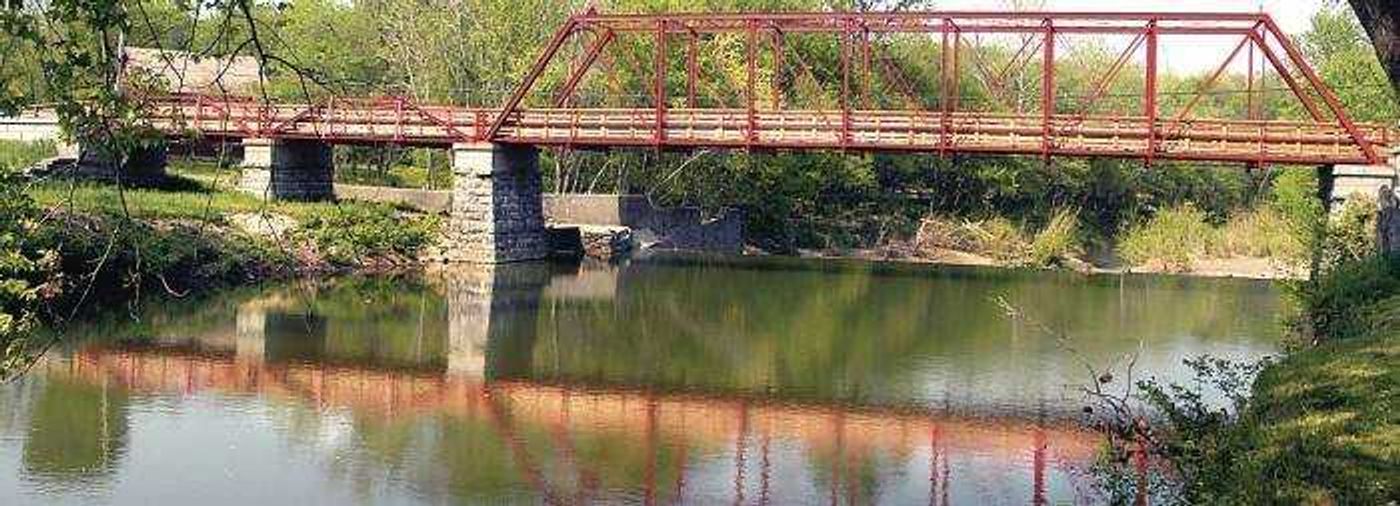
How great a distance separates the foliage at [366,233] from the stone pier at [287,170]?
3.40 m

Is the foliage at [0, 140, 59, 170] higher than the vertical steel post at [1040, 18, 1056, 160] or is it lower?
lower

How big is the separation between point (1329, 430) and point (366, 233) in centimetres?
4459

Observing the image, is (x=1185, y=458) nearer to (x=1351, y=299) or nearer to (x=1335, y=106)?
(x=1351, y=299)

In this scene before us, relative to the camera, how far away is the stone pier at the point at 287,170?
60219mm

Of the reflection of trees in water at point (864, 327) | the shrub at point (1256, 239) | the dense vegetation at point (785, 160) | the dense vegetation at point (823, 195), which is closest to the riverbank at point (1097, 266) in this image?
the shrub at point (1256, 239)

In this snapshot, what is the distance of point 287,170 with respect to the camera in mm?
60938

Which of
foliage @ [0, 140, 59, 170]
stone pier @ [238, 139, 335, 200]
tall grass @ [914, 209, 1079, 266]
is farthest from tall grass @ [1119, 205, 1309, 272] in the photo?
foliage @ [0, 140, 59, 170]

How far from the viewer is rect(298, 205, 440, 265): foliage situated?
53.4 m

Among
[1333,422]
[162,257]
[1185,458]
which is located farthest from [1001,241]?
[1333,422]

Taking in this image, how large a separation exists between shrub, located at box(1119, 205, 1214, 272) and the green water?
16847 millimetres

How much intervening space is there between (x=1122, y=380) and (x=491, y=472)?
15.2 m

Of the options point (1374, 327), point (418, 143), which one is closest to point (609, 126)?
point (418, 143)

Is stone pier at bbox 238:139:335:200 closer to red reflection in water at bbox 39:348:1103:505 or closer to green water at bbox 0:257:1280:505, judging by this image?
green water at bbox 0:257:1280:505

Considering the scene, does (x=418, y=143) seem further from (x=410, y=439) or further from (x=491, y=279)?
(x=410, y=439)
